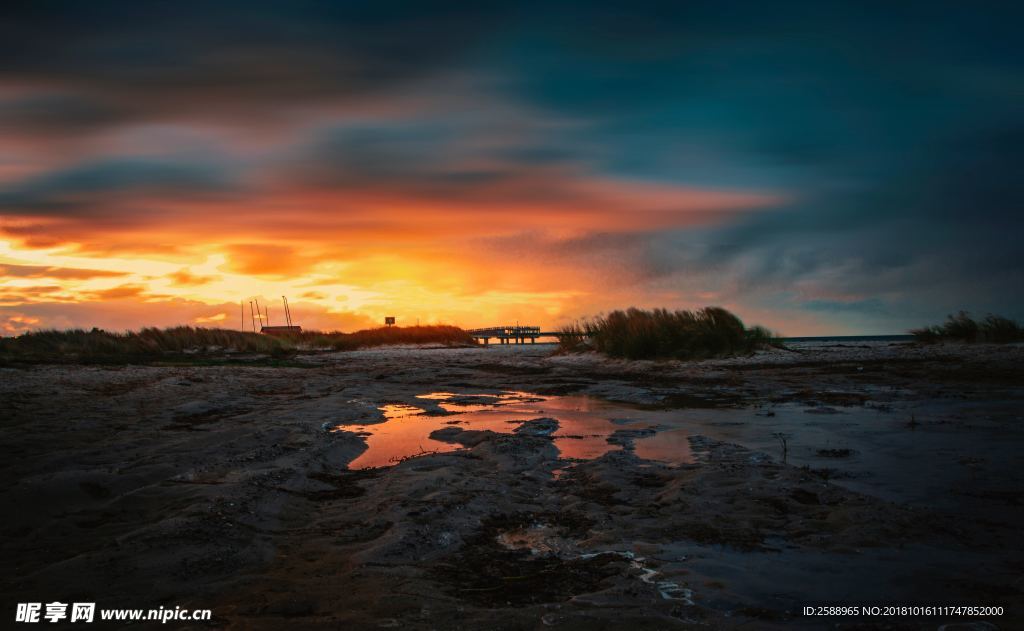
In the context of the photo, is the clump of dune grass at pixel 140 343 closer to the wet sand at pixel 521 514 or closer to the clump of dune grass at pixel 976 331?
the wet sand at pixel 521 514

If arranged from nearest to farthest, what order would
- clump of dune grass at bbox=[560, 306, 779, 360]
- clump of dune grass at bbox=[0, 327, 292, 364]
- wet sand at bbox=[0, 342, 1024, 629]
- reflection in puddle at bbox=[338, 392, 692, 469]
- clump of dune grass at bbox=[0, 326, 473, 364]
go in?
wet sand at bbox=[0, 342, 1024, 629]
reflection in puddle at bbox=[338, 392, 692, 469]
clump of dune grass at bbox=[560, 306, 779, 360]
clump of dune grass at bbox=[0, 326, 473, 364]
clump of dune grass at bbox=[0, 327, 292, 364]

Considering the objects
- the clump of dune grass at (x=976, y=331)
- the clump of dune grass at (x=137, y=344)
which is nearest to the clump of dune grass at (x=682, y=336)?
the clump of dune grass at (x=976, y=331)

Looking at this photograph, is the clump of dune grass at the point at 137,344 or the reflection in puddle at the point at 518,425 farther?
the clump of dune grass at the point at 137,344

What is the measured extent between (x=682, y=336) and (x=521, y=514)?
17.2m

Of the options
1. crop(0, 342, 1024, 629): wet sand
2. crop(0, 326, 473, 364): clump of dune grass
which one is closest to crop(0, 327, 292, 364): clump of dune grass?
crop(0, 326, 473, 364): clump of dune grass

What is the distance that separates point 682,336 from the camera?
66.5 ft

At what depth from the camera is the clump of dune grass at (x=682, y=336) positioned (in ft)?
65.0

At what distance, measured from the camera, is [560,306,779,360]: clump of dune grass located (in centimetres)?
1981

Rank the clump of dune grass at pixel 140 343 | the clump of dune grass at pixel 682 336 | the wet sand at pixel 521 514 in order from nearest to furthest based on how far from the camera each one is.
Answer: the wet sand at pixel 521 514 < the clump of dune grass at pixel 682 336 < the clump of dune grass at pixel 140 343

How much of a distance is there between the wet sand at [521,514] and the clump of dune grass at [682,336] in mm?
10931

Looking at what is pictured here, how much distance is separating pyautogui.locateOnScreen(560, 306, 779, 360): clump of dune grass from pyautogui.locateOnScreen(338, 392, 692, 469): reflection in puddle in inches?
355

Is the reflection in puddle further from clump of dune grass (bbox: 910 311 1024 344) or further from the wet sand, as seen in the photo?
clump of dune grass (bbox: 910 311 1024 344)

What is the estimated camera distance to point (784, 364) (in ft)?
55.5

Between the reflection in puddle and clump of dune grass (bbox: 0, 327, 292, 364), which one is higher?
clump of dune grass (bbox: 0, 327, 292, 364)
